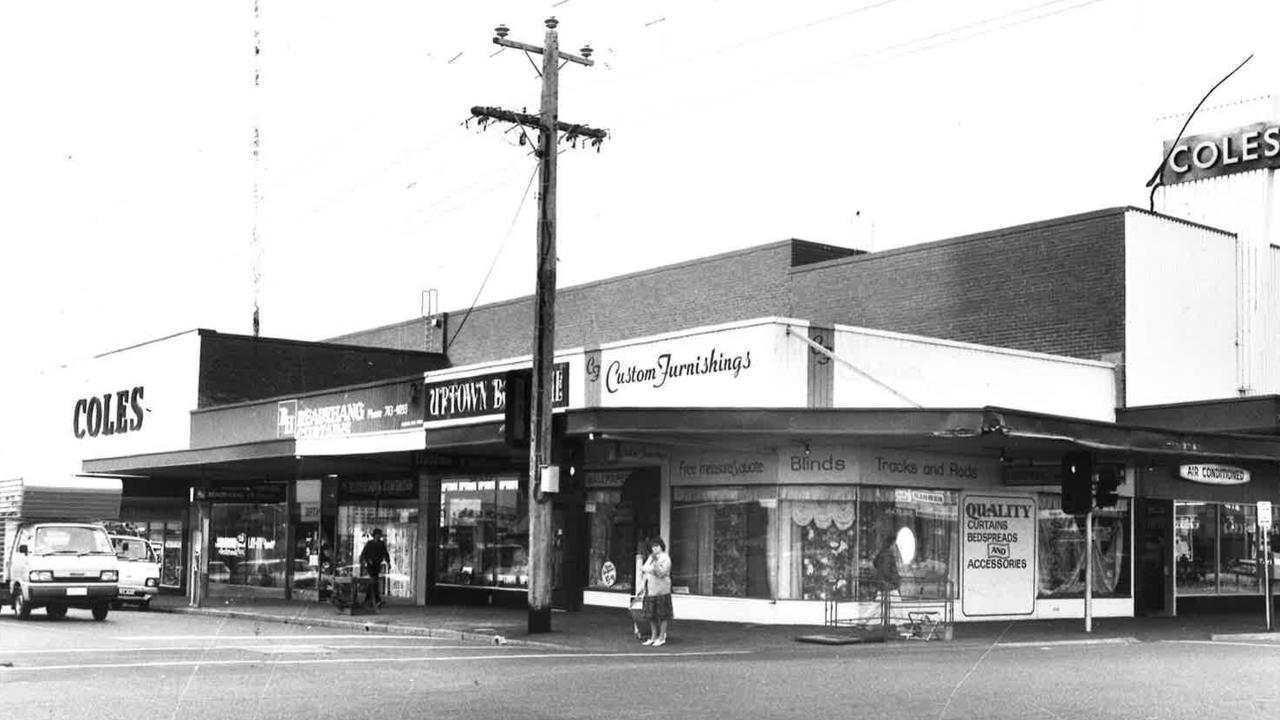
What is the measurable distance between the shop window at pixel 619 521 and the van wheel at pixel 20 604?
35.7 feet

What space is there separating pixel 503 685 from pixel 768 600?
1134 cm

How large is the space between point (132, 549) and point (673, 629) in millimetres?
16107

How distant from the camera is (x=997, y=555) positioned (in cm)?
2695

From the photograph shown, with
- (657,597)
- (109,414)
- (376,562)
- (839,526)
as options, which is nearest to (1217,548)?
(839,526)

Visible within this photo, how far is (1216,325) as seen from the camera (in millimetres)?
31312

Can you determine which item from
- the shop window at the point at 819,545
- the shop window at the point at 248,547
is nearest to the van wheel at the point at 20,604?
the shop window at the point at 248,547

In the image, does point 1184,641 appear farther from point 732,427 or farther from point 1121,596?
point 732,427

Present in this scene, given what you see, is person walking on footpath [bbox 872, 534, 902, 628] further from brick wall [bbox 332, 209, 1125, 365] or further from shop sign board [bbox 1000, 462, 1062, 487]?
brick wall [bbox 332, 209, 1125, 365]

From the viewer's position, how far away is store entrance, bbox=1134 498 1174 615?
3002 centimetres

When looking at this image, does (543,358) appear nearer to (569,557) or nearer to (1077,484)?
(569,557)

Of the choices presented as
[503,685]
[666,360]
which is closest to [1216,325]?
[666,360]

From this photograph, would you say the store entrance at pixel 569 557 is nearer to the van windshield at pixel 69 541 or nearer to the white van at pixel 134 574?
the van windshield at pixel 69 541

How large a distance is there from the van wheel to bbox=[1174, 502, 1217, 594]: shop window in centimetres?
2359

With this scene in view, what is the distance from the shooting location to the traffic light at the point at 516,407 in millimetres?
23125
